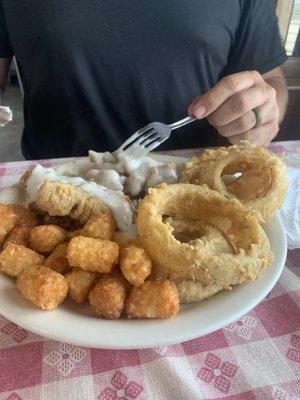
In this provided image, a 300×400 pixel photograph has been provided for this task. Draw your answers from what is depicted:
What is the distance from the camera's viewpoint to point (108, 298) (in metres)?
0.58

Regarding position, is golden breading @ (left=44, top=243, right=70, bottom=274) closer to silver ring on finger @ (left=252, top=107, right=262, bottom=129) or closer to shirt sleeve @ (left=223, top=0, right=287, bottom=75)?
silver ring on finger @ (left=252, top=107, right=262, bottom=129)

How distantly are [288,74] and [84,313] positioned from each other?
1824 mm

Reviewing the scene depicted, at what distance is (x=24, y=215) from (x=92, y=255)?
23cm

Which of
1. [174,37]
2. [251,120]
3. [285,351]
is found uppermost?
[174,37]

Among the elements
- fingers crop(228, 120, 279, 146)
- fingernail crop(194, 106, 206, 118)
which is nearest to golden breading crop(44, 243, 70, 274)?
fingernail crop(194, 106, 206, 118)

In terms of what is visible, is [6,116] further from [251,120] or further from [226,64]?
[226,64]

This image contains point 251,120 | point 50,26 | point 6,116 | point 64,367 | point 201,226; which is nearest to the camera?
point 64,367

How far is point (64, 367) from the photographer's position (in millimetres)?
587

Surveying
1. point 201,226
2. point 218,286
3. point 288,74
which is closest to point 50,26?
point 201,226

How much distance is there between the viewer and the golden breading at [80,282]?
2.01 feet

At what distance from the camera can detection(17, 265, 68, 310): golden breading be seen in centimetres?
57

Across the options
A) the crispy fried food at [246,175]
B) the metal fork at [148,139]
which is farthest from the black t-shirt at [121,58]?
the crispy fried food at [246,175]

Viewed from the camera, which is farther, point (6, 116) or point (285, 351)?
point (6, 116)

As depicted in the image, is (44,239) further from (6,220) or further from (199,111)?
(199,111)
